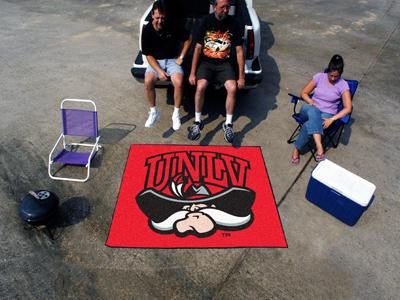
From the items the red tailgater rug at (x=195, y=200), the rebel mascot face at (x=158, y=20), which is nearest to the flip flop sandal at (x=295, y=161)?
the red tailgater rug at (x=195, y=200)

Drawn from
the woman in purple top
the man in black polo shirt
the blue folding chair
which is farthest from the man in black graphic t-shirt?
the woman in purple top

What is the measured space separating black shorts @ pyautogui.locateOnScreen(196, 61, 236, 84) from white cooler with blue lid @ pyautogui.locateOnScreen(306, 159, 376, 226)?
A: 6.13 feet

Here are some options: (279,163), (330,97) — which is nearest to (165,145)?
(279,163)

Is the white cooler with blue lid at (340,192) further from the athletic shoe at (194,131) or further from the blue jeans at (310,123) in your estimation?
the athletic shoe at (194,131)

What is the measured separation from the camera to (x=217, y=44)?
4.54 m

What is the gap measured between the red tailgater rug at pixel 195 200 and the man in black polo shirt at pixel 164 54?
0.80 m

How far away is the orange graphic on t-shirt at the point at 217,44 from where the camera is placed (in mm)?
4480

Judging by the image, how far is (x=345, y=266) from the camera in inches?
125

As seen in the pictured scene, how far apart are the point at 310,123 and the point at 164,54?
237 cm

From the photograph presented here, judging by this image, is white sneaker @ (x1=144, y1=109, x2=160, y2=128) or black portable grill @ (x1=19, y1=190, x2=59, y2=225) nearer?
black portable grill @ (x1=19, y1=190, x2=59, y2=225)

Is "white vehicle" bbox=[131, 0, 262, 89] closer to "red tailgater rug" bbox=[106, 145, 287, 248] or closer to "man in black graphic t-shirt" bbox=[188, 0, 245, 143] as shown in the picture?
"man in black graphic t-shirt" bbox=[188, 0, 245, 143]

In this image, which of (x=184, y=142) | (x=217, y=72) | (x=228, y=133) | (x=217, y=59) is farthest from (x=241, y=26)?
(x=184, y=142)

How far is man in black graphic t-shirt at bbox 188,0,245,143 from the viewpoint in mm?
4430

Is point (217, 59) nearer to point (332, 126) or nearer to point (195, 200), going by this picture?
point (332, 126)
